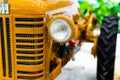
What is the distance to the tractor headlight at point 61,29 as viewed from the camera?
2438 mm

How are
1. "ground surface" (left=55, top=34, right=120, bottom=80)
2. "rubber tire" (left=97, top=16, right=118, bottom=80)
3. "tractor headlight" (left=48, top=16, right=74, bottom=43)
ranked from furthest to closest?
"ground surface" (left=55, top=34, right=120, bottom=80), "rubber tire" (left=97, top=16, right=118, bottom=80), "tractor headlight" (left=48, top=16, right=74, bottom=43)

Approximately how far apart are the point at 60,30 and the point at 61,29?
13mm

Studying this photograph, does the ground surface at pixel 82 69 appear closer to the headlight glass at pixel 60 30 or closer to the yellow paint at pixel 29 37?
the yellow paint at pixel 29 37

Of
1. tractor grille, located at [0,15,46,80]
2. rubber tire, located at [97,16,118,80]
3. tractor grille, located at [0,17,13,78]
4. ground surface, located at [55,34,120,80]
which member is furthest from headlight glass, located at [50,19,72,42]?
ground surface, located at [55,34,120,80]

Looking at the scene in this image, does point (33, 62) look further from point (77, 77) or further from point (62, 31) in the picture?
point (77, 77)

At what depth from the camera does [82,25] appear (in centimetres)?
451

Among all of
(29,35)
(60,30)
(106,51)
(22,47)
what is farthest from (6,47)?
(106,51)

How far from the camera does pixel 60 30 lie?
2.49 meters

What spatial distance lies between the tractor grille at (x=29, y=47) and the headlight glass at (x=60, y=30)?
4.7 inches

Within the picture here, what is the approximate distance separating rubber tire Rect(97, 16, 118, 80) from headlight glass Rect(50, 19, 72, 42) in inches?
43.7

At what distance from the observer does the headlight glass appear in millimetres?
2449

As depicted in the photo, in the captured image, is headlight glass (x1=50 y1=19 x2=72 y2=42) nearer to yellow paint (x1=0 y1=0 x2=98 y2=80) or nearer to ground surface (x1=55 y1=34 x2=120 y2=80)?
yellow paint (x1=0 y1=0 x2=98 y2=80)

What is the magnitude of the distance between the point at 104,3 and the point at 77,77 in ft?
14.3

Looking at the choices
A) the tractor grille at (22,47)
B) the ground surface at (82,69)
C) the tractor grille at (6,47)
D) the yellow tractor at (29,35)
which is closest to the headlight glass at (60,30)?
the yellow tractor at (29,35)
